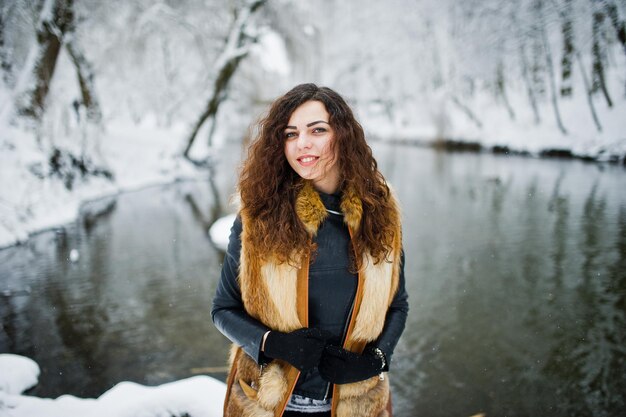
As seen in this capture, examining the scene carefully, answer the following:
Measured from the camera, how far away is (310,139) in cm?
146

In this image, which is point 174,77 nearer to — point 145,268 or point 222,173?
point 222,173

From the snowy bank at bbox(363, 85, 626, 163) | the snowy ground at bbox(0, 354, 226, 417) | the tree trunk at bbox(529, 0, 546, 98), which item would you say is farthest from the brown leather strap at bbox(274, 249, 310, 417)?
the tree trunk at bbox(529, 0, 546, 98)

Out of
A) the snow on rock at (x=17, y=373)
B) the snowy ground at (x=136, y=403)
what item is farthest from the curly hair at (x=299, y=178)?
the snow on rock at (x=17, y=373)

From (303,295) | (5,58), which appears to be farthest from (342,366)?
(5,58)

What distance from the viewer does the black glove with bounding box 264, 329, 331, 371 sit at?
4.40 ft

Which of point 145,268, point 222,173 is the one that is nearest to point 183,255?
point 145,268

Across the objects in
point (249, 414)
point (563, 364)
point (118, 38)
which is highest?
point (118, 38)

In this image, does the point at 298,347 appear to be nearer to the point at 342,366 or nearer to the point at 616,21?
A: the point at 342,366

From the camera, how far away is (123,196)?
1291 cm

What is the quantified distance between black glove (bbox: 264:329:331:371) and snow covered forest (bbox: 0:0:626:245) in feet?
3.81

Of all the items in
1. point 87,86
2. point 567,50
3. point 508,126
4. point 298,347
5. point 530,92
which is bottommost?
point 298,347

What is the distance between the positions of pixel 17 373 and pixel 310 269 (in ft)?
11.3

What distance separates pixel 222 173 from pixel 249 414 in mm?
17763

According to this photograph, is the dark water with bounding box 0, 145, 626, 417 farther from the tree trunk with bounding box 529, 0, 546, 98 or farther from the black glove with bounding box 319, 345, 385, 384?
the tree trunk with bounding box 529, 0, 546, 98
